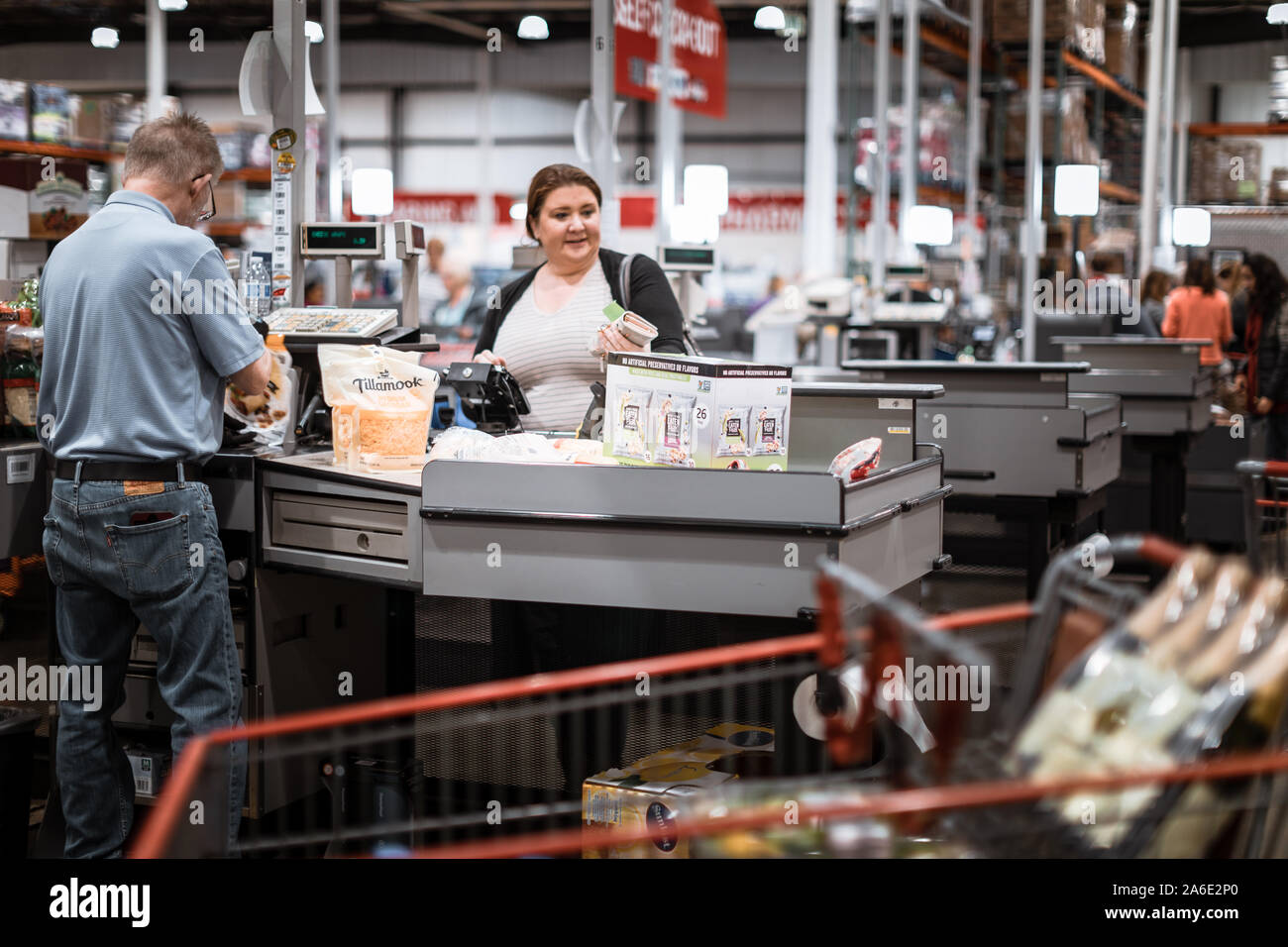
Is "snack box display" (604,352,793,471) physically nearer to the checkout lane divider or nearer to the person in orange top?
the checkout lane divider

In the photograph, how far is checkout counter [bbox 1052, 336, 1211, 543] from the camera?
696 cm

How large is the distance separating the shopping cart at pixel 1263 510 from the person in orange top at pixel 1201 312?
715cm

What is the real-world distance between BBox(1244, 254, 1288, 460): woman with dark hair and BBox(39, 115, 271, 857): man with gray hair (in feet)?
24.2

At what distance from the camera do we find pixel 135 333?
305 centimetres

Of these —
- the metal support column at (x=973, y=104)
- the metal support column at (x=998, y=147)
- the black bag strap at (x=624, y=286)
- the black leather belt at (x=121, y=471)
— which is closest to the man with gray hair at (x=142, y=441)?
the black leather belt at (x=121, y=471)

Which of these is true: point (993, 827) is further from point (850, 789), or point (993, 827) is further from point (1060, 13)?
point (1060, 13)

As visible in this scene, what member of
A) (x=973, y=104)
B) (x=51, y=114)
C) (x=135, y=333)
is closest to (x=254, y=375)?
(x=135, y=333)

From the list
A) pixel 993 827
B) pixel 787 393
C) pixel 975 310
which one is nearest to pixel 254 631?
pixel 787 393

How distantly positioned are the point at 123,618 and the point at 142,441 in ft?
1.51

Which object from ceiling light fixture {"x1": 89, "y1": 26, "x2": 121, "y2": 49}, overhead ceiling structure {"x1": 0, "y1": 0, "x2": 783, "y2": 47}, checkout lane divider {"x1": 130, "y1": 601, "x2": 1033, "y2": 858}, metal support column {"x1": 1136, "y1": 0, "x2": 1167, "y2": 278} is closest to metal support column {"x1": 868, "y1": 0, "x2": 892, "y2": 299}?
metal support column {"x1": 1136, "y1": 0, "x2": 1167, "y2": 278}

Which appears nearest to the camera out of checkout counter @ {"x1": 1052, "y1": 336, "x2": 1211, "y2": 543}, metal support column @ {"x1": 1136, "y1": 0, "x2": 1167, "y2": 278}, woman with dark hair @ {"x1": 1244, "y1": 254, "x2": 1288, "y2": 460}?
checkout counter @ {"x1": 1052, "y1": 336, "x2": 1211, "y2": 543}

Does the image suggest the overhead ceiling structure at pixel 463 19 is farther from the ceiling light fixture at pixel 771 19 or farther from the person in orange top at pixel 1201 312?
the person in orange top at pixel 1201 312

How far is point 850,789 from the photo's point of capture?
187cm
